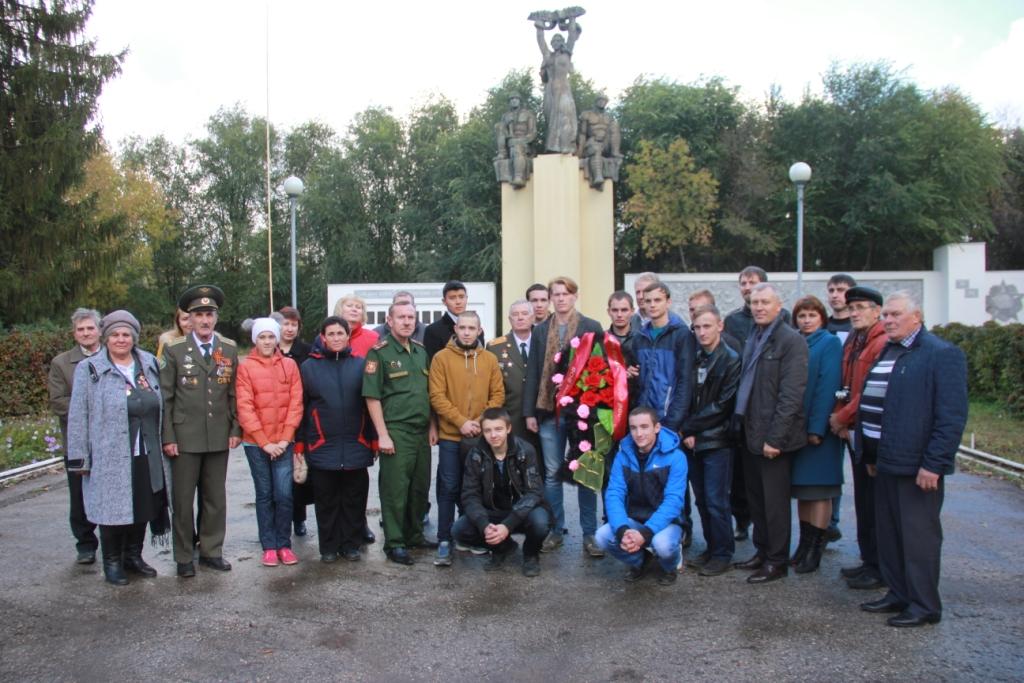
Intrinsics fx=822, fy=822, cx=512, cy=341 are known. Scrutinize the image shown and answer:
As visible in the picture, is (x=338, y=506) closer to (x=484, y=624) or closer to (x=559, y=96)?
(x=484, y=624)

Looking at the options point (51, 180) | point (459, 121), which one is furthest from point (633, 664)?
point (459, 121)

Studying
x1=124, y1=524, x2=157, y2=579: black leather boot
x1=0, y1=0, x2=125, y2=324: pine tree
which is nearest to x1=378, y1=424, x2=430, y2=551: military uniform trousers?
x1=124, y1=524, x2=157, y2=579: black leather boot

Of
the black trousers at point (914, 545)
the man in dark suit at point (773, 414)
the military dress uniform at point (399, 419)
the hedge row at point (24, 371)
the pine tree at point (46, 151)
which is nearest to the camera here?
the black trousers at point (914, 545)

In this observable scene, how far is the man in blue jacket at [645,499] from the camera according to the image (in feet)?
16.2

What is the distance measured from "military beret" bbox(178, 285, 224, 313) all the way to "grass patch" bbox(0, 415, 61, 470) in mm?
5081

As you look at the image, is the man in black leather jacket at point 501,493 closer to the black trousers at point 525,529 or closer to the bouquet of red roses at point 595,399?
the black trousers at point 525,529

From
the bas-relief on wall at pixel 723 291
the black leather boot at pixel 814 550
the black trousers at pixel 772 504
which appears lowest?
the black leather boot at pixel 814 550

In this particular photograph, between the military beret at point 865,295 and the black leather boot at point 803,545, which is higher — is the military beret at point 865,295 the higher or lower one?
the higher one

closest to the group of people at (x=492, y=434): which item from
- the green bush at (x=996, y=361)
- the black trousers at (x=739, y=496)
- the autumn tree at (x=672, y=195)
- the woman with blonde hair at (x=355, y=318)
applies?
the black trousers at (x=739, y=496)

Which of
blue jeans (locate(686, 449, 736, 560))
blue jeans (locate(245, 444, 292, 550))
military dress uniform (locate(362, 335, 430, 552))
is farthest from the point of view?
military dress uniform (locate(362, 335, 430, 552))

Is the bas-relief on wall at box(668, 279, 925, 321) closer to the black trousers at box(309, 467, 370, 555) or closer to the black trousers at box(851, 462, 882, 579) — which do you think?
the black trousers at box(851, 462, 882, 579)

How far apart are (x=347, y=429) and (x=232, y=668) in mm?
1979

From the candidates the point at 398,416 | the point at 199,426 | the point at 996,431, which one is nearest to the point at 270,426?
the point at 199,426

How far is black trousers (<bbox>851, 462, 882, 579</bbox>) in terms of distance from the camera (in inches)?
197
